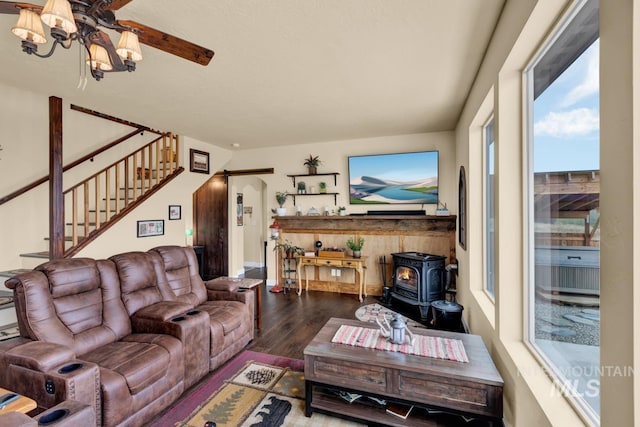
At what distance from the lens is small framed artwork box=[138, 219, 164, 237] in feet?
14.6

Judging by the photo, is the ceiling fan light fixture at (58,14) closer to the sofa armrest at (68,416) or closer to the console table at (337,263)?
the sofa armrest at (68,416)

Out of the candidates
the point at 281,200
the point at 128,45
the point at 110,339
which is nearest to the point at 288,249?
the point at 281,200

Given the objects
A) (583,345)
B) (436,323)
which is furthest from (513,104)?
(436,323)

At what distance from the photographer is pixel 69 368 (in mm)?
1761

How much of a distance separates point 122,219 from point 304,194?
119 inches

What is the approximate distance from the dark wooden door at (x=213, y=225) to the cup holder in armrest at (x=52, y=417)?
5211 mm

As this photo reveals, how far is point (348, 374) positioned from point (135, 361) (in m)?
1.50

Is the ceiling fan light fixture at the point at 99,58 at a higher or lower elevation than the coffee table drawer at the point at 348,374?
higher

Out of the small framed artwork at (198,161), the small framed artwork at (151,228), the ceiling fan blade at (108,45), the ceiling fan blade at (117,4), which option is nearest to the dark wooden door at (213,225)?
the small framed artwork at (198,161)

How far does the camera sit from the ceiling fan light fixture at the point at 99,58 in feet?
6.14

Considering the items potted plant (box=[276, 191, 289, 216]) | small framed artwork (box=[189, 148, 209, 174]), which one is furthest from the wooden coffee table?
small framed artwork (box=[189, 148, 209, 174])

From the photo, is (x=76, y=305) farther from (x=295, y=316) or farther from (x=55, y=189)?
(x=295, y=316)

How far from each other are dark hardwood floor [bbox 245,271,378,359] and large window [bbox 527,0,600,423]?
226cm

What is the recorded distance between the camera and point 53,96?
3361 millimetres
